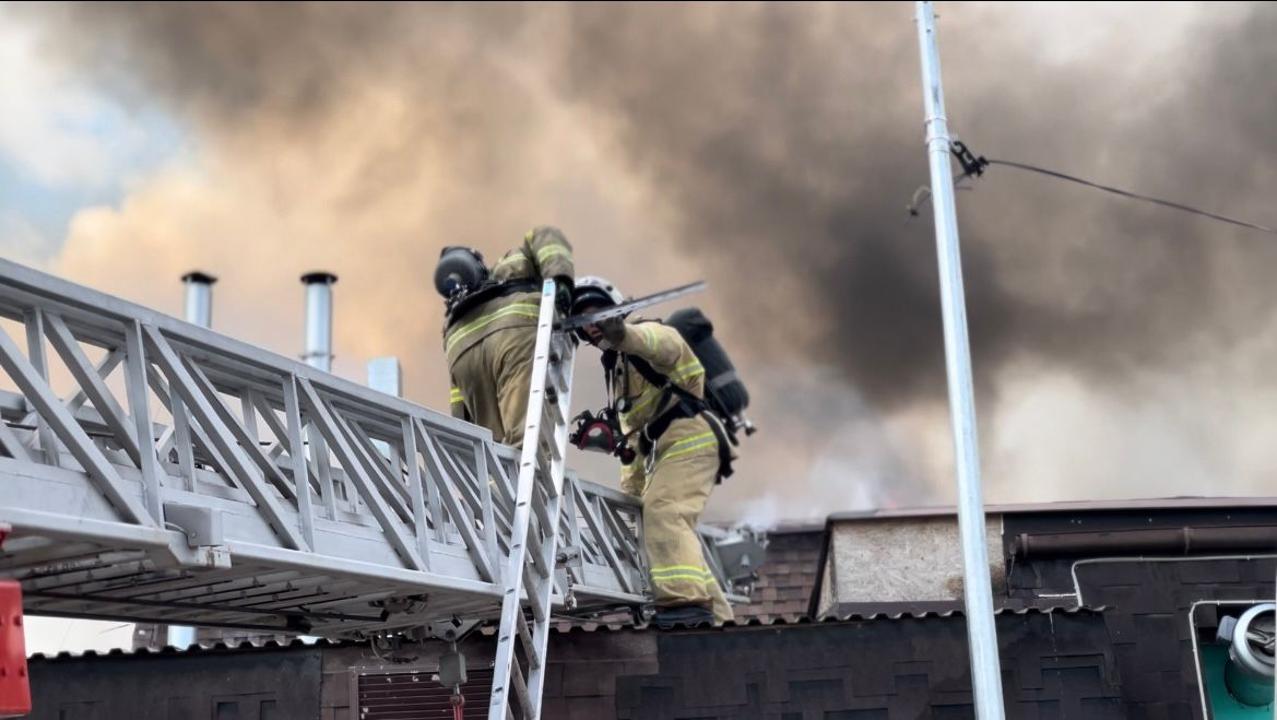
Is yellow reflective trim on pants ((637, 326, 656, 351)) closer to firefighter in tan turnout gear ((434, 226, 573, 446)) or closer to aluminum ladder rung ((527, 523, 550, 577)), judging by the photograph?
firefighter in tan turnout gear ((434, 226, 573, 446))

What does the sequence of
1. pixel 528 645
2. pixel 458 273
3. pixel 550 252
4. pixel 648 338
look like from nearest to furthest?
pixel 528 645
pixel 550 252
pixel 458 273
pixel 648 338

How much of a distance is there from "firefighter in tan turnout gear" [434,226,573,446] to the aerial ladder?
1.27ft

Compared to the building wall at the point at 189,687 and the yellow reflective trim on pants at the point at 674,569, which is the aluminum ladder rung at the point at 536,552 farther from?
the yellow reflective trim on pants at the point at 674,569

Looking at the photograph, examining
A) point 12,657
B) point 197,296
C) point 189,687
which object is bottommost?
point 12,657

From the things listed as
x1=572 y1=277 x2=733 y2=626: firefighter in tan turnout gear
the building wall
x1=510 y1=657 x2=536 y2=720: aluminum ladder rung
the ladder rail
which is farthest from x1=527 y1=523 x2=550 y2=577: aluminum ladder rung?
x1=572 y1=277 x2=733 y2=626: firefighter in tan turnout gear

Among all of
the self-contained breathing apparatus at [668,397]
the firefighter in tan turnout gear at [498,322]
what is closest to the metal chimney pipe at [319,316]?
the self-contained breathing apparatus at [668,397]

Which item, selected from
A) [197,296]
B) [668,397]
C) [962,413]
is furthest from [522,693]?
[197,296]

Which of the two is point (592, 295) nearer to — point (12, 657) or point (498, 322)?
point (498, 322)

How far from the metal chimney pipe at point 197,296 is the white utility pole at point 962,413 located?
976 cm

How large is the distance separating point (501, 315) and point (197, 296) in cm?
964

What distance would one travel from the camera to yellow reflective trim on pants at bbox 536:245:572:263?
709 centimetres

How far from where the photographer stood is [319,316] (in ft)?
54.3

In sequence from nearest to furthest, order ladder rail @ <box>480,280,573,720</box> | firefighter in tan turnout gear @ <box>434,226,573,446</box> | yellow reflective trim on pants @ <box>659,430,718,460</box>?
ladder rail @ <box>480,280,573,720</box> → firefighter in tan turnout gear @ <box>434,226,573,446</box> → yellow reflective trim on pants @ <box>659,430,718,460</box>

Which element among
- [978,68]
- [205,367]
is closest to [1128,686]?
[205,367]
